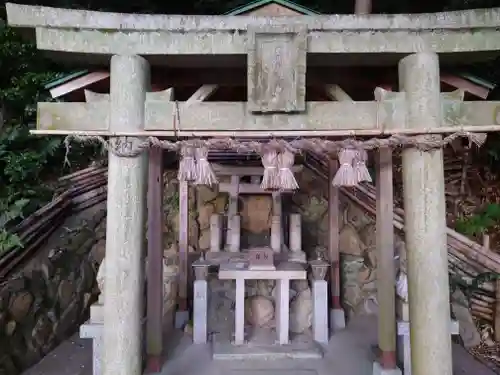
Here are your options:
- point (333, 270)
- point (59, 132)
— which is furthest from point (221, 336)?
point (59, 132)

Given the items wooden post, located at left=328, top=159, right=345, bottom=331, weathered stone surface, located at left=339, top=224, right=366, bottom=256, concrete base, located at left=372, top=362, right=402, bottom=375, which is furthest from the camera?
weathered stone surface, located at left=339, top=224, right=366, bottom=256

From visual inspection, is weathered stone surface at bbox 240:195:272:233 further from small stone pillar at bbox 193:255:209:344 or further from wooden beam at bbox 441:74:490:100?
wooden beam at bbox 441:74:490:100

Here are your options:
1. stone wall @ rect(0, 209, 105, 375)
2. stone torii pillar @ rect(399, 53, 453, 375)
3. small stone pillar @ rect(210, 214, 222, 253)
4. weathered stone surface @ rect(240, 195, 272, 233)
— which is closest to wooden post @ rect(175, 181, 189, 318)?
small stone pillar @ rect(210, 214, 222, 253)

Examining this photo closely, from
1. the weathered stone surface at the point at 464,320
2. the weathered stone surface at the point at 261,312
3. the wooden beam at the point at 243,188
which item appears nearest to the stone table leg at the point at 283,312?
the weathered stone surface at the point at 261,312

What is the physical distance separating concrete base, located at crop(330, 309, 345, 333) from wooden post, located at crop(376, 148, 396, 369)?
159cm

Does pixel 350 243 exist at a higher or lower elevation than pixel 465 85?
lower

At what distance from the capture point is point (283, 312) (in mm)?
5625

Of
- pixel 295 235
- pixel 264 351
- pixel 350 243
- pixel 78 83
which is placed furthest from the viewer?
pixel 350 243

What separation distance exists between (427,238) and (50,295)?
18.2ft

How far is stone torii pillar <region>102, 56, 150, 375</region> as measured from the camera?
11.2 feet

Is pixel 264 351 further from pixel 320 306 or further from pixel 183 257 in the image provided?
pixel 183 257

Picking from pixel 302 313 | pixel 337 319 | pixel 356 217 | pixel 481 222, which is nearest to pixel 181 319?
pixel 302 313

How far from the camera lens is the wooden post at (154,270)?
188 inches

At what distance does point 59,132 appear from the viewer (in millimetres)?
3424
